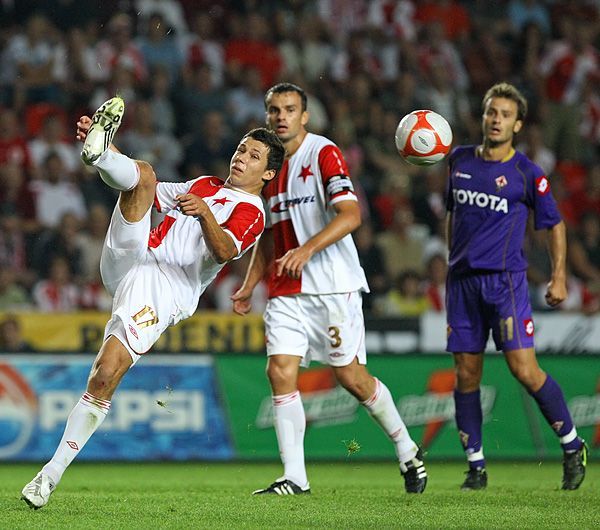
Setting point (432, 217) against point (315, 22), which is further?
point (315, 22)

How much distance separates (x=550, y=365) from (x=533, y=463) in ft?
2.99

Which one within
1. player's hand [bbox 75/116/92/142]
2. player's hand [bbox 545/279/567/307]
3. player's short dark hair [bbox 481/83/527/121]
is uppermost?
player's short dark hair [bbox 481/83/527/121]

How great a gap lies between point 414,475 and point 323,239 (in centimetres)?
165

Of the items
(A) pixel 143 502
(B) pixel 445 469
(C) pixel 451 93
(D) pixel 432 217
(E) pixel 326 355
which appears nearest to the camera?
(A) pixel 143 502

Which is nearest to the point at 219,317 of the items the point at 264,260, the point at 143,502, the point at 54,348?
the point at 54,348

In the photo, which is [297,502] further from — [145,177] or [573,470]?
[573,470]

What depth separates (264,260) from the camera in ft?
25.8

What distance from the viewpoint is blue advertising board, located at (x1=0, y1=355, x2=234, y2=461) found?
33.6 ft

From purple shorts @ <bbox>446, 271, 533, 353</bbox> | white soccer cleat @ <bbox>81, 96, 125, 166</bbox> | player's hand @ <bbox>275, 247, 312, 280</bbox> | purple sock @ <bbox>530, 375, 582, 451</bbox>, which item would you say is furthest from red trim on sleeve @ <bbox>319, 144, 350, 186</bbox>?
purple sock @ <bbox>530, 375, 582, 451</bbox>

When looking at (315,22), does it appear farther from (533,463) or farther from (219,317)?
(533,463)

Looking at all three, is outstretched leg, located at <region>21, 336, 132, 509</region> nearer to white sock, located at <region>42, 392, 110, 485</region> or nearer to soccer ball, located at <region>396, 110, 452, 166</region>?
white sock, located at <region>42, 392, 110, 485</region>

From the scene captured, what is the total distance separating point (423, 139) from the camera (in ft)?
24.5

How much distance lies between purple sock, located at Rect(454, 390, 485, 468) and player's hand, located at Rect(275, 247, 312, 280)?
1.61 meters

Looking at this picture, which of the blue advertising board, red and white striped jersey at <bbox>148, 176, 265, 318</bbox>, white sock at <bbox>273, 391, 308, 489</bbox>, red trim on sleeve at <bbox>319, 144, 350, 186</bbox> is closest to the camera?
red and white striped jersey at <bbox>148, 176, 265, 318</bbox>
